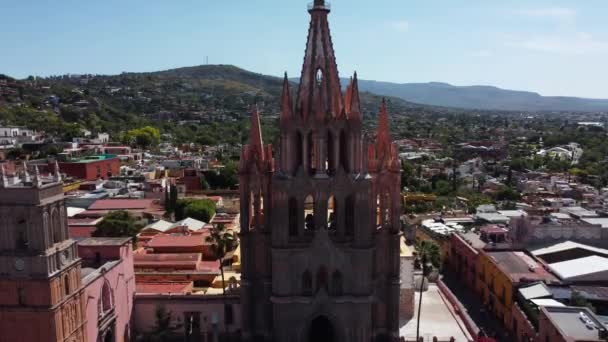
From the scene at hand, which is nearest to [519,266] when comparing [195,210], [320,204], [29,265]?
[320,204]

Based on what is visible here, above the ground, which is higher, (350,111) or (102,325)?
(350,111)

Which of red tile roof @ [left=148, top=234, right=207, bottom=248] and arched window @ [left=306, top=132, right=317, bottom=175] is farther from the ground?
arched window @ [left=306, top=132, right=317, bottom=175]

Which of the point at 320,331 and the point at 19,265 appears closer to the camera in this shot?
the point at 19,265

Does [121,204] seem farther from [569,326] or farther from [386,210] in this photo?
[569,326]

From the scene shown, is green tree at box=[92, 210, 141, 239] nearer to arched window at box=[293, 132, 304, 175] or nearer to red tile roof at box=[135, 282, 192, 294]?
red tile roof at box=[135, 282, 192, 294]

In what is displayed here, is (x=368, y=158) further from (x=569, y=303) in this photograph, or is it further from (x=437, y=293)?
(x=569, y=303)

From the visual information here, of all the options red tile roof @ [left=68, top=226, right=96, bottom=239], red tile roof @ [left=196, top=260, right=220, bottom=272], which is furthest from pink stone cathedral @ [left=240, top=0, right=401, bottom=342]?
red tile roof @ [left=68, top=226, right=96, bottom=239]

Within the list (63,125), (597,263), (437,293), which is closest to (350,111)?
(437,293)
